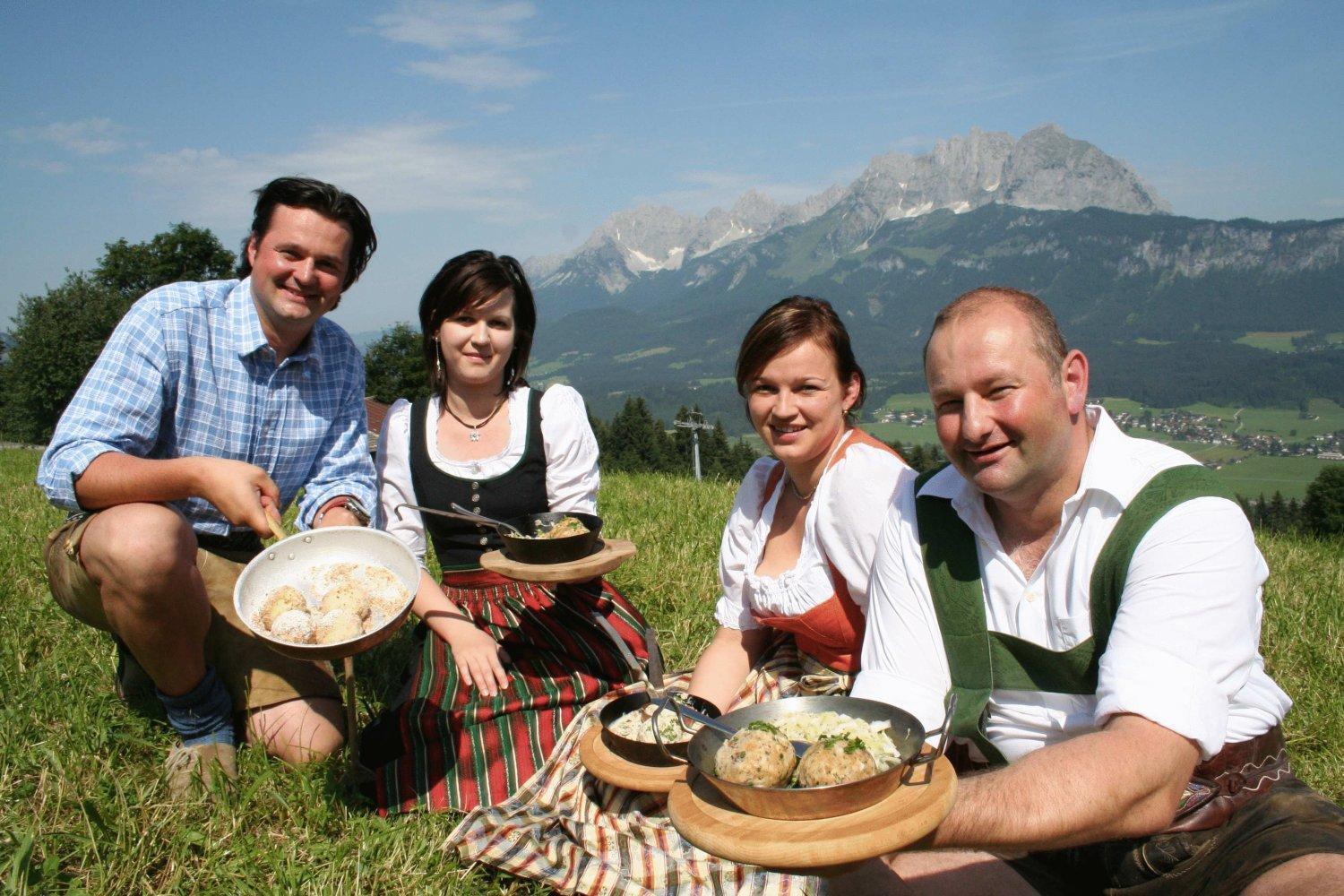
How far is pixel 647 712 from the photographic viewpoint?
3.04m

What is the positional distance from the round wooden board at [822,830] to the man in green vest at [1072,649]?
0.41 feet

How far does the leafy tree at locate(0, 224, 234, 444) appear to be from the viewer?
52.7 m

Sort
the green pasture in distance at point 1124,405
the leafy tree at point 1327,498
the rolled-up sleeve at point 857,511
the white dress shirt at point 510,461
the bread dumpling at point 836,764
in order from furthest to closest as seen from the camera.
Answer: the green pasture in distance at point 1124,405 → the leafy tree at point 1327,498 → the white dress shirt at point 510,461 → the rolled-up sleeve at point 857,511 → the bread dumpling at point 836,764

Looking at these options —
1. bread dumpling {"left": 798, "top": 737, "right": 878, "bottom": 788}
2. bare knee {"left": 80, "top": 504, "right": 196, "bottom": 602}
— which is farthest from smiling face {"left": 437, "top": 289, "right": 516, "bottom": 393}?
bread dumpling {"left": 798, "top": 737, "right": 878, "bottom": 788}

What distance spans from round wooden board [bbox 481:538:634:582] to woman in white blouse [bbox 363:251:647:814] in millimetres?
334

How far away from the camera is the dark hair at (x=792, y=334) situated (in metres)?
3.14

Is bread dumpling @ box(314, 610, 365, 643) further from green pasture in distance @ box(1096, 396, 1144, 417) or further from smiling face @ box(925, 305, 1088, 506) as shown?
green pasture in distance @ box(1096, 396, 1144, 417)

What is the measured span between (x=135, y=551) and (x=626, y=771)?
5.53ft

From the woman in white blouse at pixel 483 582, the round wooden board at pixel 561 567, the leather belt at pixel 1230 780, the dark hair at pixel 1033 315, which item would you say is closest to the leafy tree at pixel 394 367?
the woman in white blouse at pixel 483 582

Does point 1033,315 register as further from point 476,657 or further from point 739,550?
point 476,657

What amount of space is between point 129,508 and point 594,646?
1710 millimetres

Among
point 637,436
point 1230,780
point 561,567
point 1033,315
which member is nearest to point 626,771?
point 561,567

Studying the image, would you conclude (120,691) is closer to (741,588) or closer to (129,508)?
(129,508)

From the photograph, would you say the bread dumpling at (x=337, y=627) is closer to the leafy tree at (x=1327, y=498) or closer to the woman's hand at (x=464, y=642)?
the woman's hand at (x=464, y=642)
